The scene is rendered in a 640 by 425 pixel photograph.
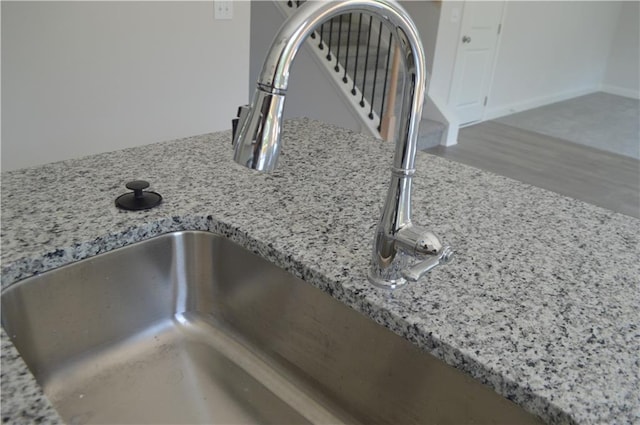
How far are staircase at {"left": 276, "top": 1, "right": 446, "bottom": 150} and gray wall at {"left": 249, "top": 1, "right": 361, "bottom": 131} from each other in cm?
9

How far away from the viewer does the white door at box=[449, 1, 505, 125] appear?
15.9ft

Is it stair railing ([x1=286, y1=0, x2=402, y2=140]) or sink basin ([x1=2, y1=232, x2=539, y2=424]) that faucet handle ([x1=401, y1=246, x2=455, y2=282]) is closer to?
sink basin ([x1=2, y1=232, x2=539, y2=424])

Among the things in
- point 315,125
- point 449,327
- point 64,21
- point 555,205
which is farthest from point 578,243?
point 64,21

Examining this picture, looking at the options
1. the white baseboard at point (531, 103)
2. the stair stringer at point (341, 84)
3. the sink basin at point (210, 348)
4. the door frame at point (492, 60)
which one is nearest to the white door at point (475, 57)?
the door frame at point (492, 60)

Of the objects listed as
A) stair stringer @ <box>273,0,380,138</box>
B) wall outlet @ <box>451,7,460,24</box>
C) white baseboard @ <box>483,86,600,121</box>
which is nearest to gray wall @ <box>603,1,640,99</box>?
white baseboard @ <box>483,86,600,121</box>

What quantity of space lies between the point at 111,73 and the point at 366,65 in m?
2.48

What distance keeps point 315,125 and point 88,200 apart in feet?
2.44

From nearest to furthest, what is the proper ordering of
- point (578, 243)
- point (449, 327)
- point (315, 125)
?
1. point (449, 327)
2. point (578, 243)
3. point (315, 125)

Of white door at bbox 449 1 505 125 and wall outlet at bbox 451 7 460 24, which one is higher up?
wall outlet at bbox 451 7 460 24

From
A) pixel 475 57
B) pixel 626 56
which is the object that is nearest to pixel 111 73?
pixel 475 57

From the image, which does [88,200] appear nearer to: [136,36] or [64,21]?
[64,21]

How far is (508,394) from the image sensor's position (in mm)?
587

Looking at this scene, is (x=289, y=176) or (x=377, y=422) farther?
(x=289, y=176)

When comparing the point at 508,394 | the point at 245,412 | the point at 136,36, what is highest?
the point at 136,36
